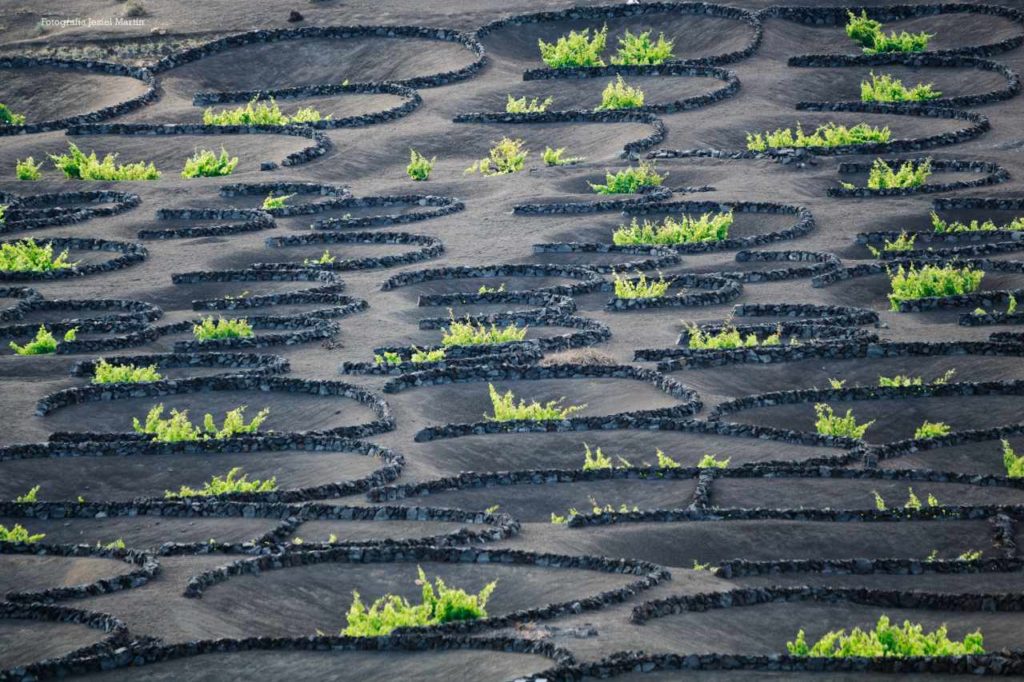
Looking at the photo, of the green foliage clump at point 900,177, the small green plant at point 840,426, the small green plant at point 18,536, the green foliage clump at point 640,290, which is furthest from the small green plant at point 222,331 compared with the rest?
the green foliage clump at point 900,177

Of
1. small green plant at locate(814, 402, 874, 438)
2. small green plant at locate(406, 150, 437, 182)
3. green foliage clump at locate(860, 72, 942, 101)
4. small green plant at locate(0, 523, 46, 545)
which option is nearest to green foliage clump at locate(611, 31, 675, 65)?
green foliage clump at locate(860, 72, 942, 101)

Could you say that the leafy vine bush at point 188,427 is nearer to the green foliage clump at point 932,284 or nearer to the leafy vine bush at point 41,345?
the leafy vine bush at point 41,345

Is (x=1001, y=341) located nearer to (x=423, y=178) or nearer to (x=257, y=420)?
(x=257, y=420)

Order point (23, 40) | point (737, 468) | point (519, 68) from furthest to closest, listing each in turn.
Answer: point (23, 40) < point (519, 68) < point (737, 468)

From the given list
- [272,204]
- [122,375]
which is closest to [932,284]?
[122,375]

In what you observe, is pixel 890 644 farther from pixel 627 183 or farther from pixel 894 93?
pixel 894 93

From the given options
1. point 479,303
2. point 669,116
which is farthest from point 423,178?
point 479,303

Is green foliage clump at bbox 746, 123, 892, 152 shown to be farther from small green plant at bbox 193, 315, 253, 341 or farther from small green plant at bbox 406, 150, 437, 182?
small green plant at bbox 193, 315, 253, 341
